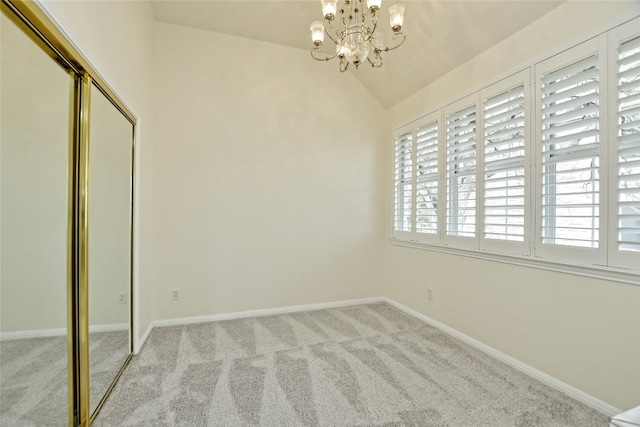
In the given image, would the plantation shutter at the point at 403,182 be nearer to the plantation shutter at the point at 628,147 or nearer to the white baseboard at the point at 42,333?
the plantation shutter at the point at 628,147

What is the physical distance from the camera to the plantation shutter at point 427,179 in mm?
3197

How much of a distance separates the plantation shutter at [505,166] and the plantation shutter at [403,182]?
43.0 inches

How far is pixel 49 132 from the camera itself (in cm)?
135

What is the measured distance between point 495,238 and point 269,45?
325cm

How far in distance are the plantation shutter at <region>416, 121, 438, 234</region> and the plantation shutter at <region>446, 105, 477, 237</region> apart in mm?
197

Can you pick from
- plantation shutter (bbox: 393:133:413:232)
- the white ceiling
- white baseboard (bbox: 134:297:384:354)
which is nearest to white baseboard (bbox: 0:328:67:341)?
white baseboard (bbox: 134:297:384:354)

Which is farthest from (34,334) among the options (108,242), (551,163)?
(551,163)

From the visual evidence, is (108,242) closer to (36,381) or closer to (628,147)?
(36,381)

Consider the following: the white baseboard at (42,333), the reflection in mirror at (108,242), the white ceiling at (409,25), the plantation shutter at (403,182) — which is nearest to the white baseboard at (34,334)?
the white baseboard at (42,333)

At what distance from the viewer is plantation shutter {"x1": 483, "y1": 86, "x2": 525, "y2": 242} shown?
7.56 feet

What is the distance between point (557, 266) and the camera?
2.05 m

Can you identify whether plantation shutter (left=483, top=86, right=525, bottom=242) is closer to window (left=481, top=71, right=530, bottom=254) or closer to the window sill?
window (left=481, top=71, right=530, bottom=254)

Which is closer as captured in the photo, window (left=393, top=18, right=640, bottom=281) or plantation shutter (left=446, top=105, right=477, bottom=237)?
window (left=393, top=18, right=640, bottom=281)

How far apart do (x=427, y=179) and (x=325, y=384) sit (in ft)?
7.69
